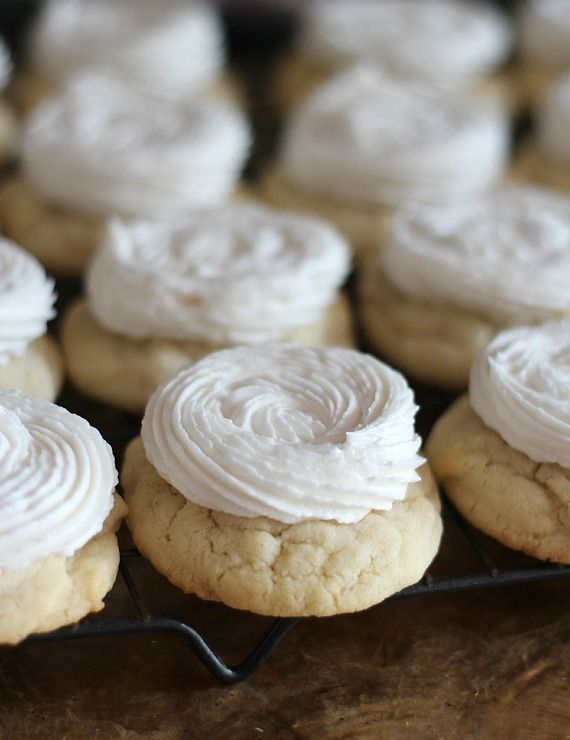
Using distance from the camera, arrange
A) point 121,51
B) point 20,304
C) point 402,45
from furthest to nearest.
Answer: point 402,45
point 121,51
point 20,304

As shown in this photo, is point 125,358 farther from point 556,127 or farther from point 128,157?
point 556,127

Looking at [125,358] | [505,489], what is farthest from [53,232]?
[505,489]

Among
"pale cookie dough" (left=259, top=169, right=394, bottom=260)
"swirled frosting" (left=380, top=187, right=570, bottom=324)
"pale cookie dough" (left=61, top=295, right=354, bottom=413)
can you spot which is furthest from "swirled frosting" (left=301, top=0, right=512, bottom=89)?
"pale cookie dough" (left=61, top=295, right=354, bottom=413)

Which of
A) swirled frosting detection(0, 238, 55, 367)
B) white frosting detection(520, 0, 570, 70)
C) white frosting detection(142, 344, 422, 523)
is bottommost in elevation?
swirled frosting detection(0, 238, 55, 367)

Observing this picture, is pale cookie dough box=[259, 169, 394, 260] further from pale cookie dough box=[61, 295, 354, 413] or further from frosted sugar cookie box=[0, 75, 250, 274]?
pale cookie dough box=[61, 295, 354, 413]

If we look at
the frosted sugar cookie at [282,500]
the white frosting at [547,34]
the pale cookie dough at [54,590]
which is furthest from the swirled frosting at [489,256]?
the white frosting at [547,34]

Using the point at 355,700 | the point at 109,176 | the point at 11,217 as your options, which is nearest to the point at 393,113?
the point at 109,176

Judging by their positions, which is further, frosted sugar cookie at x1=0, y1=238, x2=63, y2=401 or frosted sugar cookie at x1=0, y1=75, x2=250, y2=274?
frosted sugar cookie at x1=0, y1=75, x2=250, y2=274
